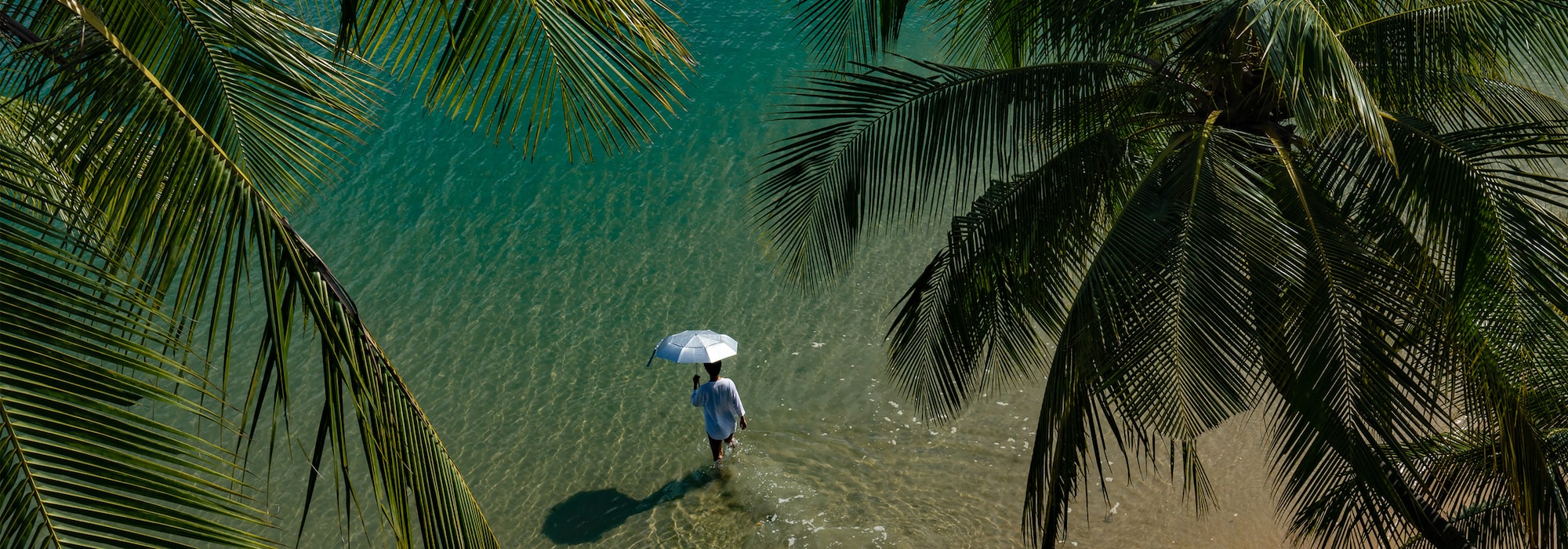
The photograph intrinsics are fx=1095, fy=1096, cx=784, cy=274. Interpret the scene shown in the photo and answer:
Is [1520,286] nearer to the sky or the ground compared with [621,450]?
nearer to the sky

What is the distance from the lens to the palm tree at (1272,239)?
15.9 feet

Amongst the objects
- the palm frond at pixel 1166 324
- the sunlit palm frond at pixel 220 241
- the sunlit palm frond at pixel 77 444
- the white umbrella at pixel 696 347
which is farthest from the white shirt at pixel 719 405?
the sunlit palm frond at pixel 77 444

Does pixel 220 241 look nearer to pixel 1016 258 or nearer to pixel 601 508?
pixel 1016 258

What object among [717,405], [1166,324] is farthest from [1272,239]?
[717,405]

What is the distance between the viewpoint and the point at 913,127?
6.63 meters

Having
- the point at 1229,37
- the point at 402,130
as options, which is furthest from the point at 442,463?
the point at 402,130

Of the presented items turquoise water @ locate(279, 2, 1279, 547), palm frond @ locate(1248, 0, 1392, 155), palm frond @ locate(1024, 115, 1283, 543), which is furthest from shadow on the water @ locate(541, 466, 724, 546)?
palm frond @ locate(1248, 0, 1392, 155)

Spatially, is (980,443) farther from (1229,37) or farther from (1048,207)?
(1229,37)

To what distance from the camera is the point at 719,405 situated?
388 inches

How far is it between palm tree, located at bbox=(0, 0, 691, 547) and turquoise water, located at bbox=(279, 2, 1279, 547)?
6.00m

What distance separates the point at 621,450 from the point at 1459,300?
7.75 meters

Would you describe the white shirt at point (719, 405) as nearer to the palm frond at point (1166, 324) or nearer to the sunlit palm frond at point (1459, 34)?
the palm frond at point (1166, 324)

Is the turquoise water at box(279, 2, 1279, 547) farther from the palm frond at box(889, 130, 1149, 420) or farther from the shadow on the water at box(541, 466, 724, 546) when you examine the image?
the palm frond at box(889, 130, 1149, 420)

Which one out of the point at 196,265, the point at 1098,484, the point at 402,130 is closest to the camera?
the point at 196,265
